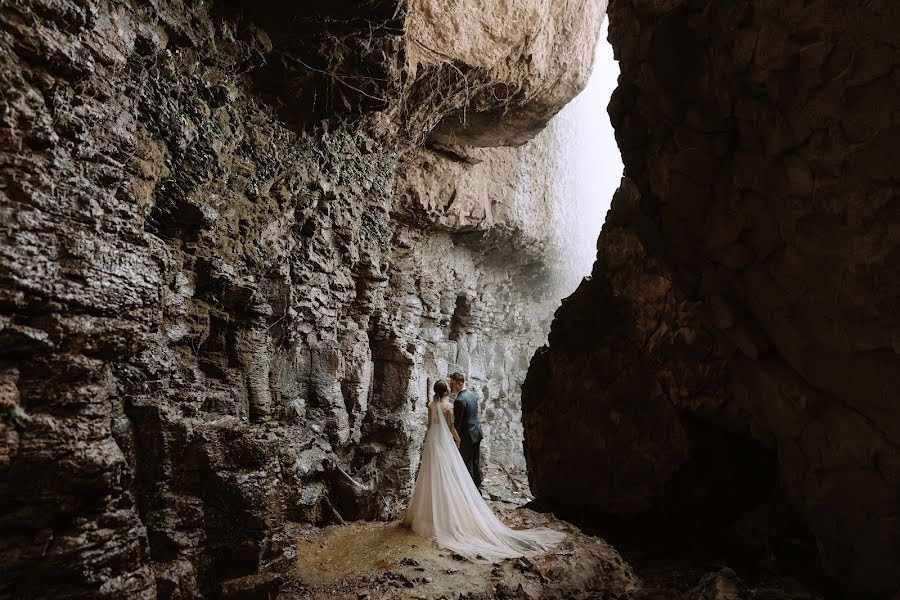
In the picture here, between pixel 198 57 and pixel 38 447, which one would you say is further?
pixel 198 57

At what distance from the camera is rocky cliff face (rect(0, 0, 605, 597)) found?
110 inches

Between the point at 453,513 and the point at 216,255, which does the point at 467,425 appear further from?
the point at 216,255

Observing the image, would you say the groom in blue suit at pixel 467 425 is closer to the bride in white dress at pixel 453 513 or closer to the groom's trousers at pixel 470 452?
the groom's trousers at pixel 470 452

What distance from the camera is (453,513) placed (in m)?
5.22

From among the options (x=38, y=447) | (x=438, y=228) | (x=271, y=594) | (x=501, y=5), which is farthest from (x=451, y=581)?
(x=438, y=228)

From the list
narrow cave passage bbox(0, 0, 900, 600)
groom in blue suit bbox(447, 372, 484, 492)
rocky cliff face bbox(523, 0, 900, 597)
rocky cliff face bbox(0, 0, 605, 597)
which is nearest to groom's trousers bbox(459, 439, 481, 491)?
groom in blue suit bbox(447, 372, 484, 492)

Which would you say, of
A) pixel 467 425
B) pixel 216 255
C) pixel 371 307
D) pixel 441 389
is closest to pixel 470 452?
pixel 467 425

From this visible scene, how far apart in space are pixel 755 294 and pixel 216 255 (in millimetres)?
4561

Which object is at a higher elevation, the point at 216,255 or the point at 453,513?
the point at 216,255

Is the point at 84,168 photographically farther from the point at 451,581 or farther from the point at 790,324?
the point at 790,324

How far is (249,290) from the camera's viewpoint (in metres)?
5.25

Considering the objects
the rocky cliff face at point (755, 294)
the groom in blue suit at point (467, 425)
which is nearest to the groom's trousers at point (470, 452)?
the groom in blue suit at point (467, 425)

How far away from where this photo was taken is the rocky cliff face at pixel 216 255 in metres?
2.79

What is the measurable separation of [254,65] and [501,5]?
4243 millimetres
